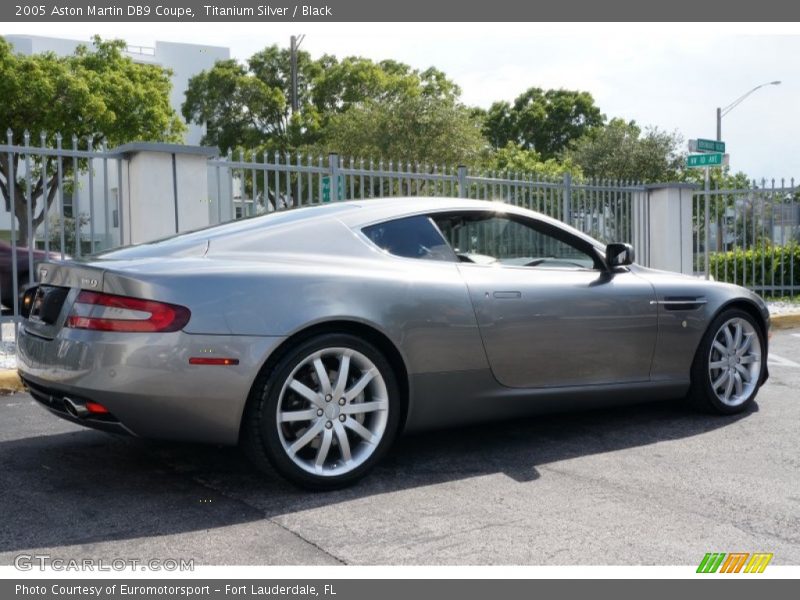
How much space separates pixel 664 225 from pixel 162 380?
11072 mm

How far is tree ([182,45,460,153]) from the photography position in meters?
39.9

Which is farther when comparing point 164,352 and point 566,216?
point 566,216

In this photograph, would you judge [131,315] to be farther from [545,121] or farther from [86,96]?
[545,121]

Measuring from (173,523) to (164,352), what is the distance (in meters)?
0.67

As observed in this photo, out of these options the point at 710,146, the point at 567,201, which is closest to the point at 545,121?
the point at 710,146

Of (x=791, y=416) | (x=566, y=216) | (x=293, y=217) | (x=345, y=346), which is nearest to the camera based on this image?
(x=345, y=346)

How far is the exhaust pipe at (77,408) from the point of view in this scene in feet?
12.0

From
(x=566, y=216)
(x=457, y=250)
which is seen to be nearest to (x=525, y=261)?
(x=457, y=250)

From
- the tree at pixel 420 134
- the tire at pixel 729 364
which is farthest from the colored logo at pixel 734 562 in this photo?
the tree at pixel 420 134

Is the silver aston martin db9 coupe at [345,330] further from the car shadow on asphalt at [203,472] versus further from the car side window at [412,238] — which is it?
the car shadow on asphalt at [203,472]

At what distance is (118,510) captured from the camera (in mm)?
3629

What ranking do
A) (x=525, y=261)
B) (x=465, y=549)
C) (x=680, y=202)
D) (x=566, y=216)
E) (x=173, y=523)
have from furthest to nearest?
1. (x=680, y=202)
2. (x=566, y=216)
3. (x=525, y=261)
4. (x=173, y=523)
5. (x=465, y=549)
